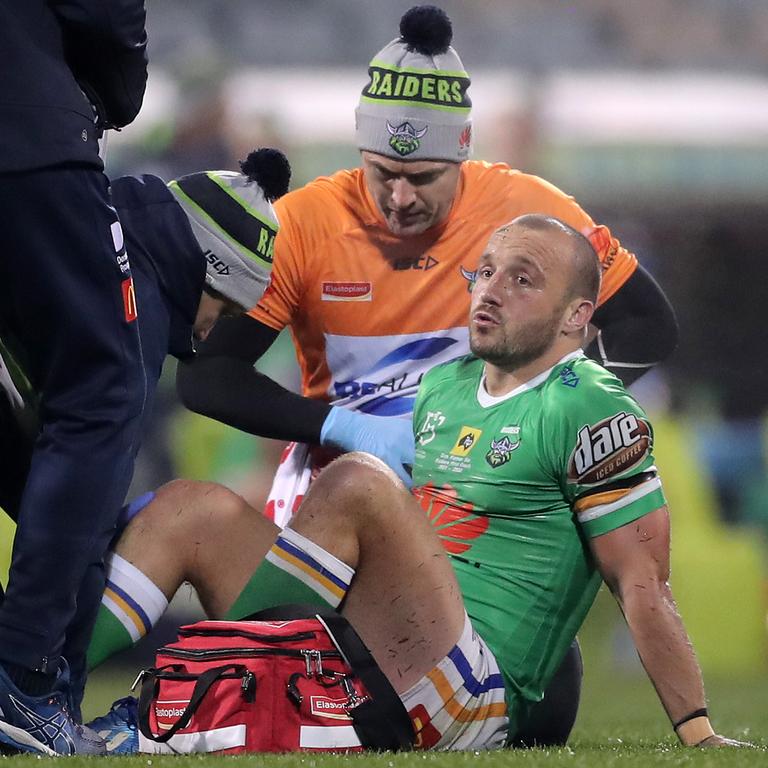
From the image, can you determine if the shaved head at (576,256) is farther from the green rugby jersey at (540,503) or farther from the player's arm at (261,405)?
the player's arm at (261,405)

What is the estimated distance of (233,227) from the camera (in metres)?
3.41

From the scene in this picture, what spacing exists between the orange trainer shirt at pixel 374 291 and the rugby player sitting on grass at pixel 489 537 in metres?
0.71

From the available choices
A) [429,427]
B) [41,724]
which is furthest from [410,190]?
[41,724]

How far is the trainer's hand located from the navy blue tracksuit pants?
107 cm

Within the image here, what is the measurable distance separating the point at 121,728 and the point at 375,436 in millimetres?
1022

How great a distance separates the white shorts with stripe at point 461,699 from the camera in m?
3.06

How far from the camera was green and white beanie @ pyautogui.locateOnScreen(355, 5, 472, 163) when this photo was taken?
423 centimetres

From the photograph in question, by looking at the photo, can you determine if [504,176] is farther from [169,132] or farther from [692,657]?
[169,132]

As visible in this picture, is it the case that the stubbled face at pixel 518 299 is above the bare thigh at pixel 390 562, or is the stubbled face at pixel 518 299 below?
above

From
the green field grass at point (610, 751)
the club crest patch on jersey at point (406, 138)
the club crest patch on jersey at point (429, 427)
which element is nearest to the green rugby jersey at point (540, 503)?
the club crest patch on jersey at point (429, 427)

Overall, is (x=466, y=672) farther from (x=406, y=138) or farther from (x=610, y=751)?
(x=406, y=138)

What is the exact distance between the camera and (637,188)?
11578 mm

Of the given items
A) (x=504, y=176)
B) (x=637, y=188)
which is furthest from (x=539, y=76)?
(x=504, y=176)

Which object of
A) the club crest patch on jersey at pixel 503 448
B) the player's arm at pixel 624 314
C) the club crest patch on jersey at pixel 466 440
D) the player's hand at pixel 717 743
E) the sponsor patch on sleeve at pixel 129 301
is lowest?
the player's hand at pixel 717 743
